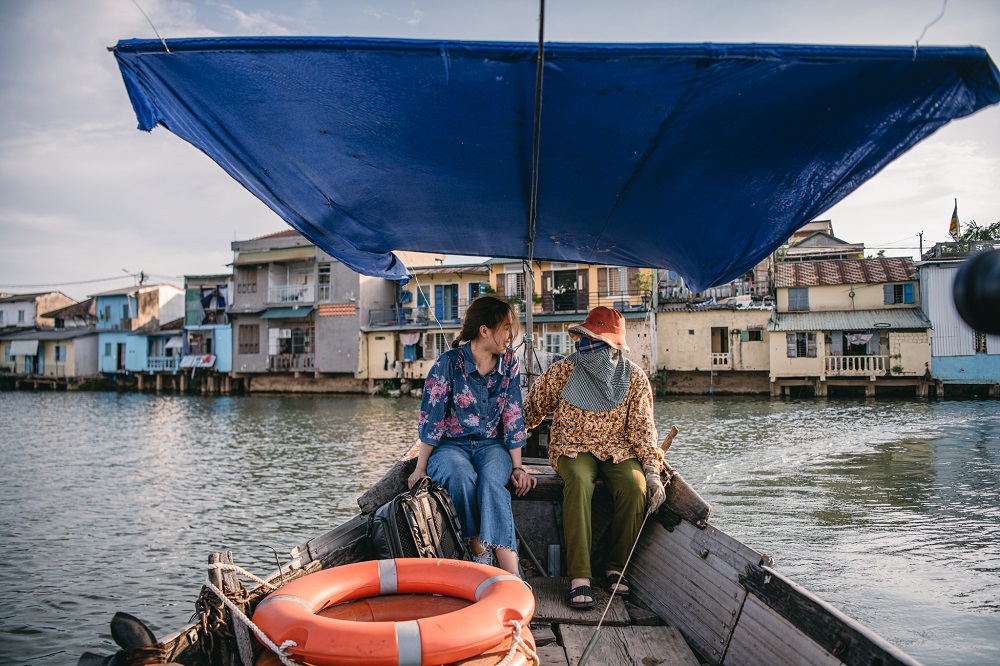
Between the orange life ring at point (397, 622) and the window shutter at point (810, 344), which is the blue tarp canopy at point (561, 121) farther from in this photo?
the window shutter at point (810, 344)

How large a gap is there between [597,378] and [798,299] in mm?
26165

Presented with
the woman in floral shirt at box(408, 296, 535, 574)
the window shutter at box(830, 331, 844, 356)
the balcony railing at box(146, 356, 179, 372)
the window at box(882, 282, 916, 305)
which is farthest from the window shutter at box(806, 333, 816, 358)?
the balcony railing at box(146, 356, 179, 372)

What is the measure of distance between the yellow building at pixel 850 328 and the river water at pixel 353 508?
224 inches

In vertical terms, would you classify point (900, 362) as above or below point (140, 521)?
above

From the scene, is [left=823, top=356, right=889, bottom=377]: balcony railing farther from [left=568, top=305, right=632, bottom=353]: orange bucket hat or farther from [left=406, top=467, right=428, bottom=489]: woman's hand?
[left=406, top=467, right=428, bottom=489]: woman's hand

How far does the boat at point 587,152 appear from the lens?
75.6 inches

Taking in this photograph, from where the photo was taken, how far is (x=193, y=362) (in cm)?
3506

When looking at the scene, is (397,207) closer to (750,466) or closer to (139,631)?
(139,631)

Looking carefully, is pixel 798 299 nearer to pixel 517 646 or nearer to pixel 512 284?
pixel 512 284

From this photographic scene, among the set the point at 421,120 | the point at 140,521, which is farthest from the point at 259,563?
the point at 421,120

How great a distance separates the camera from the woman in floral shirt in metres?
3.11

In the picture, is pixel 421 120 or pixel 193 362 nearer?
pixel 421 120

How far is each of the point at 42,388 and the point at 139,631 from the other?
159ft

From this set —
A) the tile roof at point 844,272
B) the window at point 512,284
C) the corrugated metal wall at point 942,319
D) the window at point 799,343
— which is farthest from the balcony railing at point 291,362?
the corrugated metal wall at point 942,319
